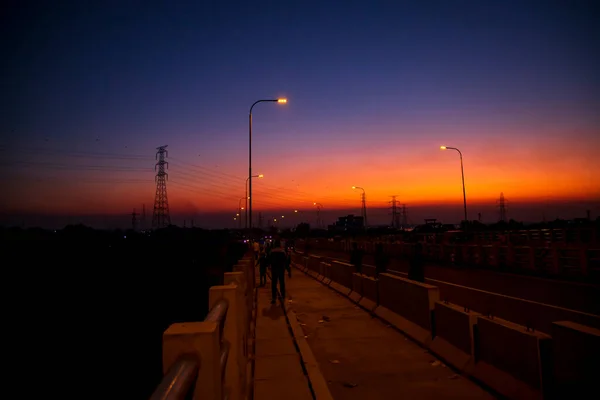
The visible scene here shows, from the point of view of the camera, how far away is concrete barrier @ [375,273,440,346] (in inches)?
336

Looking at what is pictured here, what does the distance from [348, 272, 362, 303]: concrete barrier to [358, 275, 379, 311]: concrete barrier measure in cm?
27

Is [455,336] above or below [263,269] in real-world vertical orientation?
below

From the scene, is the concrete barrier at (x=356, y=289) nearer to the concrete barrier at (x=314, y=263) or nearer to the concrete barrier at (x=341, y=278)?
the concrete barrier at (x=341, y=278)

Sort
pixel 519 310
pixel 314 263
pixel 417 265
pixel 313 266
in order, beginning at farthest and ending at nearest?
1. pixel 313 266
2. pixel 314 263
3. pixel 519 310
4. pixel 417 265

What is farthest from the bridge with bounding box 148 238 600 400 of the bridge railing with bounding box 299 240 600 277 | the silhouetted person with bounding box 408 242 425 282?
the bridge railing with bounding box 299 240 600 277

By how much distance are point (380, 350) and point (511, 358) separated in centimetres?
313

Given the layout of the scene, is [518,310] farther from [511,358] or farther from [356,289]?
[511,358]

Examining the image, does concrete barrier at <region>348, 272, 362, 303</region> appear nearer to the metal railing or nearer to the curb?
the curb

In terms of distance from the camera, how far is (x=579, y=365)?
4.57m

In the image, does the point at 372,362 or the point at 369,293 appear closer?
the point at 372,362

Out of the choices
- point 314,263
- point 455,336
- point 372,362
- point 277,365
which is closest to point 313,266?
point 314,263

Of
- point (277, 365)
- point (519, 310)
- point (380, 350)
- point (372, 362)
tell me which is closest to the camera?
point (277, 365)

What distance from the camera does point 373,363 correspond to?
7.74 m

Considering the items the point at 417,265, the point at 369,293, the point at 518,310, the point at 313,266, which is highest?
the point at 417,265
